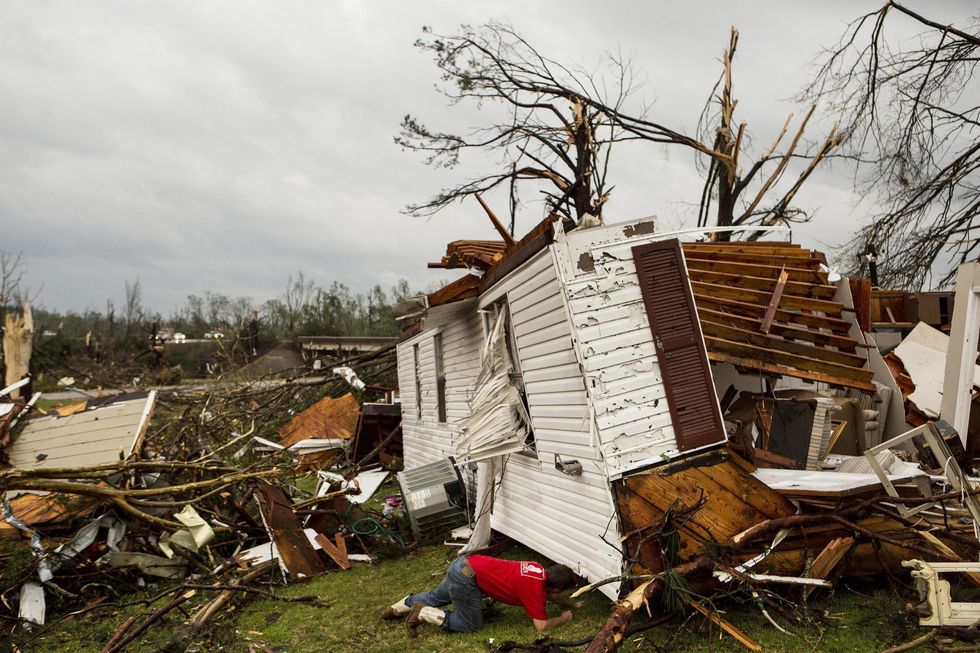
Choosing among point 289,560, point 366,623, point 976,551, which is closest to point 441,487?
point 289,560

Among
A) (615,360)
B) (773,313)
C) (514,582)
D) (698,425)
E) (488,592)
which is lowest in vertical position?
(488,592)

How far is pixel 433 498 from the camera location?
370 inches

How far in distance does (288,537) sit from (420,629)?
3.10 m

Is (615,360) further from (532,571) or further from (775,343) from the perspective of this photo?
(775,343)

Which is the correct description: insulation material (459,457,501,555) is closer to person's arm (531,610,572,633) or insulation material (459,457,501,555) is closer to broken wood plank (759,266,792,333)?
person's arm (531,610,572,633)

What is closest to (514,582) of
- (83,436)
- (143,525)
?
(143,525)

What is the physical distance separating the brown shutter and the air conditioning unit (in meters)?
4.56

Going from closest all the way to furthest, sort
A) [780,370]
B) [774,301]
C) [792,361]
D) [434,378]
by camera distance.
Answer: [780,370]
[792,361]
[774,301]
[434,378]

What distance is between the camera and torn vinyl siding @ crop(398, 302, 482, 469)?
9969 millimetres

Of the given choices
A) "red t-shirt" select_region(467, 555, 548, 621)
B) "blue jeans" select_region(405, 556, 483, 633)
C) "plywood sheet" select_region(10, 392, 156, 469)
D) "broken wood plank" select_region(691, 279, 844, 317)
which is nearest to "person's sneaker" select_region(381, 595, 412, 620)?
"blue jeans" select_region(405, 556, 483, 633)

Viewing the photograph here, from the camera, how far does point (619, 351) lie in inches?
233

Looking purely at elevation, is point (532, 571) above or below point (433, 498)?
above

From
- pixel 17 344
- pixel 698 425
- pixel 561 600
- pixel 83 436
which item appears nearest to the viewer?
pixel 561 600

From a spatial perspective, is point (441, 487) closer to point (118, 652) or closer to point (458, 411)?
point (458, 411)
